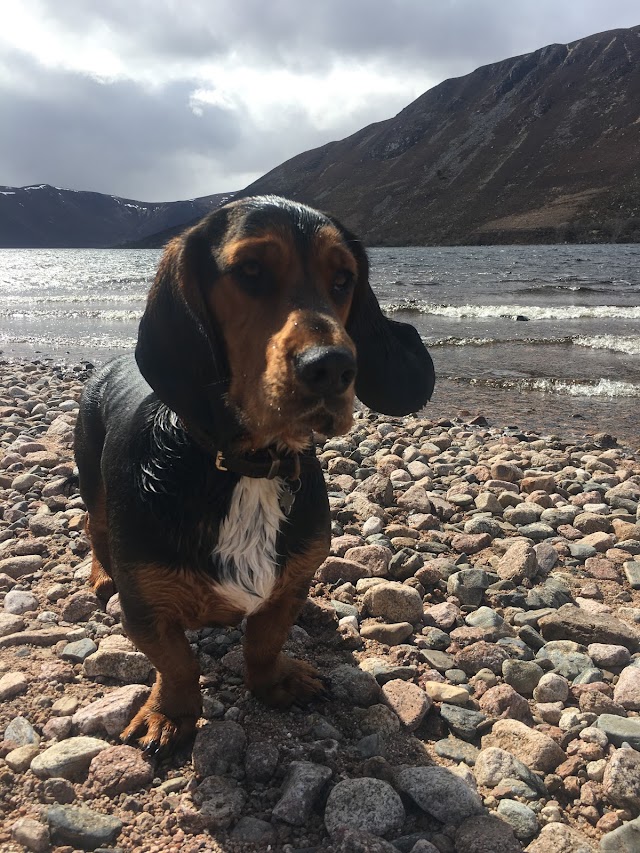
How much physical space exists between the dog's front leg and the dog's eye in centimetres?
105

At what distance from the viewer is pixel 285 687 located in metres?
2.86

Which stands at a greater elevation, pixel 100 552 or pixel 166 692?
pixel 100 552

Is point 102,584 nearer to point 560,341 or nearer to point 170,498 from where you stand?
point 170,498

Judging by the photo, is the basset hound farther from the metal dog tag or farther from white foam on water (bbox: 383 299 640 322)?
white foam on water (bbox: 383 299 640 322)

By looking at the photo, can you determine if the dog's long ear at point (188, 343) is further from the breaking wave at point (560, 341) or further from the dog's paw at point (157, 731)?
the breaking wave at point (560, 341)

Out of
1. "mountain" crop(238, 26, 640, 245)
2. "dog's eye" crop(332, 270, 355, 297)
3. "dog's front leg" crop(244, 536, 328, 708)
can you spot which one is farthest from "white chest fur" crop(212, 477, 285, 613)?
"mountain" crop(238, 26, 640, 245)

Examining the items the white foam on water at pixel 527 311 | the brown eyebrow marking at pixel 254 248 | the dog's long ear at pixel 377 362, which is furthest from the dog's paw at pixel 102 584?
the white foam on water at pixel 527 311

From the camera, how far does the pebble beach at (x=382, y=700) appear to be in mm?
2168

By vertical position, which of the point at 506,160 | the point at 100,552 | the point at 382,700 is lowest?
the point at 382,700

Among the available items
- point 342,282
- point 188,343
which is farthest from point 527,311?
point 188,343

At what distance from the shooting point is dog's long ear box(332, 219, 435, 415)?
112 inches

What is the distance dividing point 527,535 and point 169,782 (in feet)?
10.2

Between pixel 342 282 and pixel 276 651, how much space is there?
5.40ft

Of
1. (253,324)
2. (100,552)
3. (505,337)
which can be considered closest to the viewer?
(253,324)
